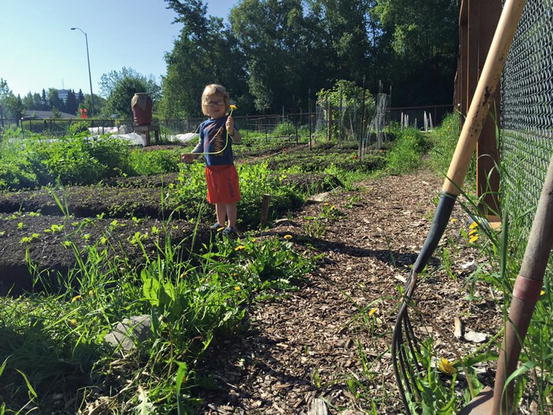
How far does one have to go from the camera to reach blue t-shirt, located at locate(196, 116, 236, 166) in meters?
3.75

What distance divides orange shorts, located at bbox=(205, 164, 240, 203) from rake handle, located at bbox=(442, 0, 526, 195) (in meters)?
2.65

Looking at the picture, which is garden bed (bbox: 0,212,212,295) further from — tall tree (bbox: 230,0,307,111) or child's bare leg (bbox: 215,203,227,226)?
tall tree (bbox: 230,0,307,111)

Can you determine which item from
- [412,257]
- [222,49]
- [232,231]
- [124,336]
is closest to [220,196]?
[232,231]

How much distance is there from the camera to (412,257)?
2.87 m

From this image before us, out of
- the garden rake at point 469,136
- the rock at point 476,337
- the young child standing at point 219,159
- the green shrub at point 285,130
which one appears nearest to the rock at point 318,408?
the garden rake at point 469,136

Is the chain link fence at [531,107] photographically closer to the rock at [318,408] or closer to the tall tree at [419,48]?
the rock at [318,408]

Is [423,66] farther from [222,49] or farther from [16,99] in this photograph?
[16,99]

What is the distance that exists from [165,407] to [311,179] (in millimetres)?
4799

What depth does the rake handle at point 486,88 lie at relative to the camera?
1.12 m

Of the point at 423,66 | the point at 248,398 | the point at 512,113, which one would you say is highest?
the point at 423,66

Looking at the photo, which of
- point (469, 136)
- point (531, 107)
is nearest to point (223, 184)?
point (531, 107)

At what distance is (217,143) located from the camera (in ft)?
12.4

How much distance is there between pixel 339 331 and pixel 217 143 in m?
2.31

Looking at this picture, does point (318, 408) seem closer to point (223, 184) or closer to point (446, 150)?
point (223, 184)
